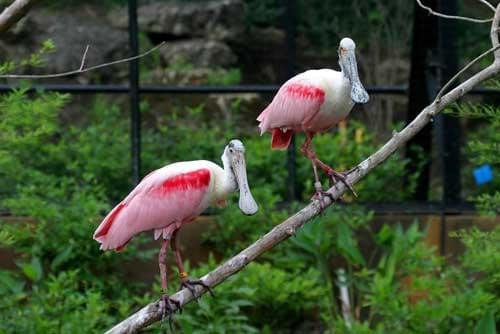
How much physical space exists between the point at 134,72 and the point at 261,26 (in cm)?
213

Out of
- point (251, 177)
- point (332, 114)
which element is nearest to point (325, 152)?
point (251, 177)

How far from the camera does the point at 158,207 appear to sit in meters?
5.81

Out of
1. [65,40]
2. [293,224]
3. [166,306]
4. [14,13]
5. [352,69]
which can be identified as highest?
[14,13]

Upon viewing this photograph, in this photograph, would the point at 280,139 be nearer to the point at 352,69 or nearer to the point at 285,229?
Answer: the point at 352,69

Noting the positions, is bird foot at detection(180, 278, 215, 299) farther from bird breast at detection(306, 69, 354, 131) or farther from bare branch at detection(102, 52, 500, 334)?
bird breast at detection(306, 69, 354, 131)

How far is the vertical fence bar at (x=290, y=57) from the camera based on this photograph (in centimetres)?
934

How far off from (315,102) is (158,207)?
952mm

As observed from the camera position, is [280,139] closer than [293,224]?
No

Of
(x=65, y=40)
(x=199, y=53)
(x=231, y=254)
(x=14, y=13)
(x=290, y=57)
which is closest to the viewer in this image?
(x=14, y=13)

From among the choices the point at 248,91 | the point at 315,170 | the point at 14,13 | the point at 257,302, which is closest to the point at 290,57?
the point at 248,91

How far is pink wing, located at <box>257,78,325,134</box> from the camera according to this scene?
621 cm

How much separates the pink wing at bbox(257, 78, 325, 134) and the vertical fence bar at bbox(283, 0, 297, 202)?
293cm

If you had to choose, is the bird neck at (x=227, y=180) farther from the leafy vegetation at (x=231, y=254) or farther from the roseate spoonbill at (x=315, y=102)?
the leafy vegetation at (x=231, y=254)

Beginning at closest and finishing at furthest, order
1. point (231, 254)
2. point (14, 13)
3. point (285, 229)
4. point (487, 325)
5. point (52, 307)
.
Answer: point (14, 13) → point (285, 229) → point (487, 325) → point (52, 307) → point (231, 254)
